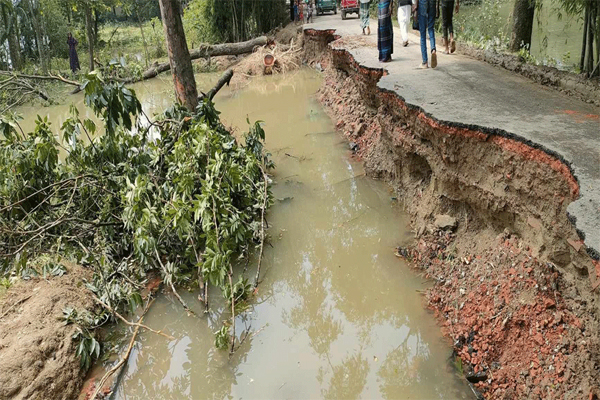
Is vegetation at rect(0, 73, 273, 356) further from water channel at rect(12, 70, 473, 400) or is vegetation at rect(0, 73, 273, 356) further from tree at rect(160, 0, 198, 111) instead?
tree at rect(160, 0, 198, 111)

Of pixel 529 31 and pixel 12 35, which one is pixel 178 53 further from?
pixel 12 35

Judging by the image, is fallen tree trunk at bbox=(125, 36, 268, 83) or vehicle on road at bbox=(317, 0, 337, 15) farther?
vehicle on road at bbox=(317, 0, 337, 15)

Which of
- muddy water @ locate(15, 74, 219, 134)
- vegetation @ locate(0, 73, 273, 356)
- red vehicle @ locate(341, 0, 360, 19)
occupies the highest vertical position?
red vehicle @ locate(341, 0, 360, 19)

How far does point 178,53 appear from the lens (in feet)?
22.3

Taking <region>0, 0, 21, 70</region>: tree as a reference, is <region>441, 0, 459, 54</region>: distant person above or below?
below

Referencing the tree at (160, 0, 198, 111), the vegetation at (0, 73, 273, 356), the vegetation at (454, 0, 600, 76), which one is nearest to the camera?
the vegetation at (0, 73, 273, 356)

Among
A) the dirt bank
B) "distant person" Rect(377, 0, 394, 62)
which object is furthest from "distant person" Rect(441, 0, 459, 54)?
the dirt bank

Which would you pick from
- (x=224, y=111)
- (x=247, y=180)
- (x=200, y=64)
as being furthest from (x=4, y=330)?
(x=200, y=64)

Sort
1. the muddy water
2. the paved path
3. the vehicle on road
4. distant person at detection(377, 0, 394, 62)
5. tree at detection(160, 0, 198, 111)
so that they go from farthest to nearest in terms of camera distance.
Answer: the vehicle on road
the muddy water
distant person at detection(377, 0, 394, 62)
tree at detection(160, 0, 198, 111)
the paved path

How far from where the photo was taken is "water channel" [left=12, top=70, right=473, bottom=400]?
3.62m

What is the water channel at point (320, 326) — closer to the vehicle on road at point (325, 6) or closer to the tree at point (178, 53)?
the tree at point (178, 53)

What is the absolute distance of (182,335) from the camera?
427 cm

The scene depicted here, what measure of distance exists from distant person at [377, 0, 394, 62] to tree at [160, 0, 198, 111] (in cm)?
315

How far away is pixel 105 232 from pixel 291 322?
8.12ft
